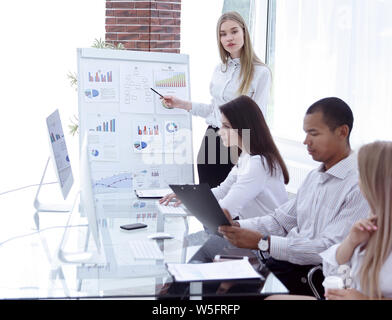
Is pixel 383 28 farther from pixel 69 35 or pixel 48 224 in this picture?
pixel 69 35

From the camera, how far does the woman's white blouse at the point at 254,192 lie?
116 inches

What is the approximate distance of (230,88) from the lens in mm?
4051

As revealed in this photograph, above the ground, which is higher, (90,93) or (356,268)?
(90,93)

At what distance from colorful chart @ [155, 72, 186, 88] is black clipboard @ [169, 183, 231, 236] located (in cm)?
161

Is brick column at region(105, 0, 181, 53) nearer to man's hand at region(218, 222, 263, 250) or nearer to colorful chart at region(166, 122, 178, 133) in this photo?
colorful chart at region(166, 122, 178, 133)

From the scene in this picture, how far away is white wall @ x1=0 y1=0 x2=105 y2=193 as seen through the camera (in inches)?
244

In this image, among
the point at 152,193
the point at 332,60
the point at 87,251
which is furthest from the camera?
the point at 332,60

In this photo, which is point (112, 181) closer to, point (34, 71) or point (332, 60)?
point (332, 60)

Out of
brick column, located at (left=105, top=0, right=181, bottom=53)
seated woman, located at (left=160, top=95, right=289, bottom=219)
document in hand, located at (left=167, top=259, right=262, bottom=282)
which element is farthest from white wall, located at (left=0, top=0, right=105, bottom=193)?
Result: document in hand, located at (left=167, top=259, right=262, bottom=282)

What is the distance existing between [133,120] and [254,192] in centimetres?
127

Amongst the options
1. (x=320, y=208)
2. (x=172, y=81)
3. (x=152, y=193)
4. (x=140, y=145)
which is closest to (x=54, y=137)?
(x=152, y=193)

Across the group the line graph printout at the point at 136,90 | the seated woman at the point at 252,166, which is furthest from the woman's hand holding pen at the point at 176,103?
the seated woman at the point at 252,166

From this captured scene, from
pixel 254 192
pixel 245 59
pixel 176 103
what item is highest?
pixel 245 59

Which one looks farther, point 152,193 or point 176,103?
point 176,103
